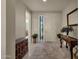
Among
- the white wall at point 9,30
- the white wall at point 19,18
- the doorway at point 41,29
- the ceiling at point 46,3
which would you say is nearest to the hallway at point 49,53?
the white wall at point 19,18

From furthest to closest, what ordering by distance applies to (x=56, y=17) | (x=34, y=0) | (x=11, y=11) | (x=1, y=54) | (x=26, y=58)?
(x=56, y=17) → (x=34, y=0) → (x=26, y=58) → (x=11, y=11) → (x=1, y=54)

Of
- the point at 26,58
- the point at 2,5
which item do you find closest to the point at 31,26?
the point at 26,58

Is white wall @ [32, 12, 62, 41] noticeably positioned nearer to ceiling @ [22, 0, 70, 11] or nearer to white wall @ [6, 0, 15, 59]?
ceiling @ [22, 0, 70, 11]

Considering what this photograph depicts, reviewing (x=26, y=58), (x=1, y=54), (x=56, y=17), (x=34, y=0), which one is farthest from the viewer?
(x=56, y=17)

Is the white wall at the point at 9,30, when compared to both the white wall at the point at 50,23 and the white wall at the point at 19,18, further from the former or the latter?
the white wall at the point at 50,23

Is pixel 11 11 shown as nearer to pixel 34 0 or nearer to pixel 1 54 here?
pixel 1 54

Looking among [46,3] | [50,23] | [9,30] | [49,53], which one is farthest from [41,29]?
[9,30]

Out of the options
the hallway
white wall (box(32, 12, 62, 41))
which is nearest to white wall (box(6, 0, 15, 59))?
the hallway

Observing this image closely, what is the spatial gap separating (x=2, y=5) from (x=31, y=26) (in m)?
8.86

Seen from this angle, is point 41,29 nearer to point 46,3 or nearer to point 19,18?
point 46,3

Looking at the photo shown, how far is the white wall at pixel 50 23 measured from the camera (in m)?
10.1

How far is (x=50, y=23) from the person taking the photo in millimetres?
10180

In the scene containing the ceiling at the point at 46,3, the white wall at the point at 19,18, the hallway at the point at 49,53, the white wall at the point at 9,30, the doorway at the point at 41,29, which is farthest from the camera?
the doorway at the point at 41,29

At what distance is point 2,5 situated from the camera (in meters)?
1.27
